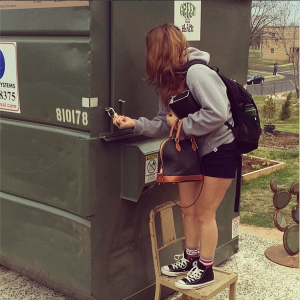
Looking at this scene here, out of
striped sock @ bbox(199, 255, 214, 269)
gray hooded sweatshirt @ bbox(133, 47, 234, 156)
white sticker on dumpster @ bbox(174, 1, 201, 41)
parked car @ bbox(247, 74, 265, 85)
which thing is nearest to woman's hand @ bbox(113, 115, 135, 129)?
gray hooded sweatshirt @ bbox(133, 47, 234, 156)

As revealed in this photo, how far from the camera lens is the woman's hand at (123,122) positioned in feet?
8.75

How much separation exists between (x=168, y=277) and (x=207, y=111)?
1.16 m

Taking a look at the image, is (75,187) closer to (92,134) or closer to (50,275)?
(92,134)

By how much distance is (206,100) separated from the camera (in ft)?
8.02

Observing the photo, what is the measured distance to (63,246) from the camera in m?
3.08

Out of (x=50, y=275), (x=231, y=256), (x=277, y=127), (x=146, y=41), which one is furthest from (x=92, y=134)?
(x=277, y=127)

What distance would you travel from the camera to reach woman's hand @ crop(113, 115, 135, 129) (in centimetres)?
267

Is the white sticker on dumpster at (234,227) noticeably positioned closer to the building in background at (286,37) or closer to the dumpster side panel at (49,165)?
the dumpster side panel at (49,165)

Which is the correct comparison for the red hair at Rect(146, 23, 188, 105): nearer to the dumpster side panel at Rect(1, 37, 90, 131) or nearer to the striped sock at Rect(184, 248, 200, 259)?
the dumpster side panel at Rect(1, 37, 90, 131)

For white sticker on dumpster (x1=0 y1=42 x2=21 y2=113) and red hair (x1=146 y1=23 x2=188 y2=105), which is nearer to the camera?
red hair (x1=146 y1=23 x2=188 y2=105)

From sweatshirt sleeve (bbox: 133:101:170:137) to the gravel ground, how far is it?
4.46ft

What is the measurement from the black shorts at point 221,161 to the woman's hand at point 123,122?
1.61ft

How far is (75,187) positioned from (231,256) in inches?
76.1

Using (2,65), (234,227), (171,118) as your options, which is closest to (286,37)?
(234,227)
